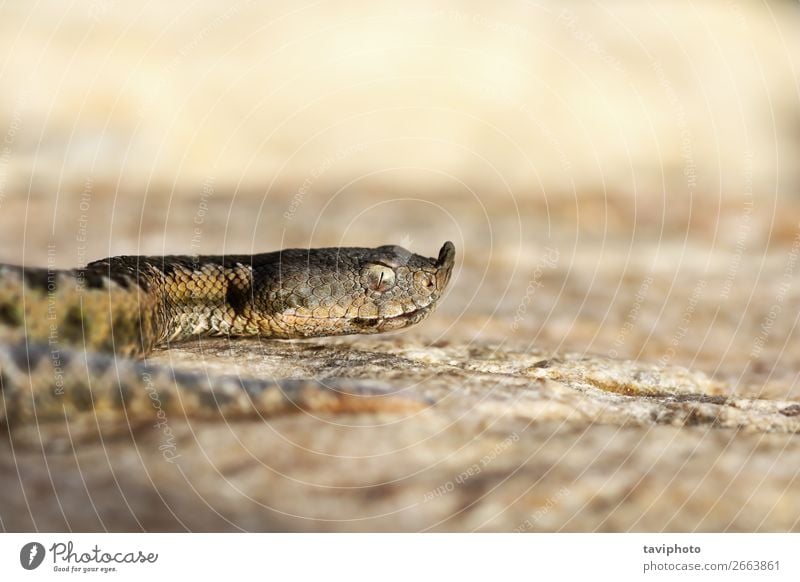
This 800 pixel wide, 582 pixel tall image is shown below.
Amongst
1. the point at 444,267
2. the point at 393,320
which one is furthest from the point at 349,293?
the point at 444,267

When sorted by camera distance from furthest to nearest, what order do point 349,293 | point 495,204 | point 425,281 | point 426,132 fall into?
1. point 426,132
2. point 495,204
3. point 425,281
4. point 349,293

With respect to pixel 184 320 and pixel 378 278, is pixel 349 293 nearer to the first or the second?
pixel 378 278

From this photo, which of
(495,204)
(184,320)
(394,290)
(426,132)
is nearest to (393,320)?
(394,290)

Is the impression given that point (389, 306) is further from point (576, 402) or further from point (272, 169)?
point (272, 169)

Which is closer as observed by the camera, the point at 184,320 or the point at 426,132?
the point at 184,320

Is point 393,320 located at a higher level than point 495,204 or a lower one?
lower

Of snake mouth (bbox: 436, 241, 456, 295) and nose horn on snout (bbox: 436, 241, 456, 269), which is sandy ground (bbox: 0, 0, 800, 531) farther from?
nose horn on snout (bbox: 436, 241, 456, 269)
